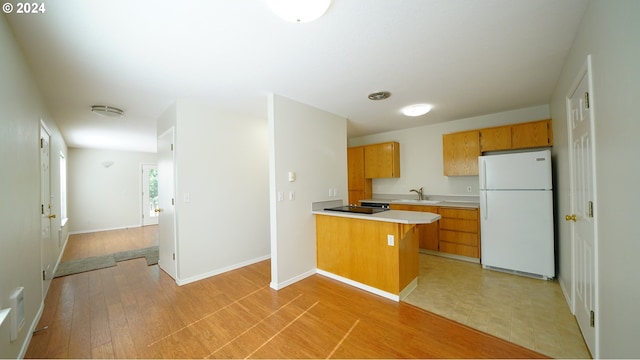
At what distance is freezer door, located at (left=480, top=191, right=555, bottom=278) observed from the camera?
2.96 meters

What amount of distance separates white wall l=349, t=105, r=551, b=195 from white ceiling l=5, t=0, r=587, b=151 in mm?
616

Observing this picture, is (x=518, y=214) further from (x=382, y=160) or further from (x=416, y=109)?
(x=382, y=160)

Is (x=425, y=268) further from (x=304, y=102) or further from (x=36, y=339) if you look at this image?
(x=36, y=339)

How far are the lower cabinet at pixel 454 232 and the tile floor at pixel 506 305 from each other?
14.1 inches

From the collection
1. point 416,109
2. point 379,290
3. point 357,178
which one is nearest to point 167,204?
point 379,290

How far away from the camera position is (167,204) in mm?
3393

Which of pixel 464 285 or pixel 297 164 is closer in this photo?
pixel 464 285

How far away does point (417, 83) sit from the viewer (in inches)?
104

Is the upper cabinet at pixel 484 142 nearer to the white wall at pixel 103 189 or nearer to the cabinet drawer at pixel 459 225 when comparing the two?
the cabinet drawer at pixel 459 225

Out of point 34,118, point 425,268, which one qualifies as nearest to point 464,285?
point 425,268

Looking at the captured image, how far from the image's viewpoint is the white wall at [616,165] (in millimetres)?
1046

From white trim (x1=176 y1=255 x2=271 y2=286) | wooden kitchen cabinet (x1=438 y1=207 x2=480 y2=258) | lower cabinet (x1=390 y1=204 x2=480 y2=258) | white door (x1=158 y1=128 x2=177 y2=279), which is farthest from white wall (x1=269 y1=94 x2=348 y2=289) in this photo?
wooden kitchen cabinet (x1=438 y1=207 x2=480 y2=258)

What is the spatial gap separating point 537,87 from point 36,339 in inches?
226

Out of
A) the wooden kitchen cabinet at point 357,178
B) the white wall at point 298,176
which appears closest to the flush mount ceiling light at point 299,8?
the white wall at point 298,176
